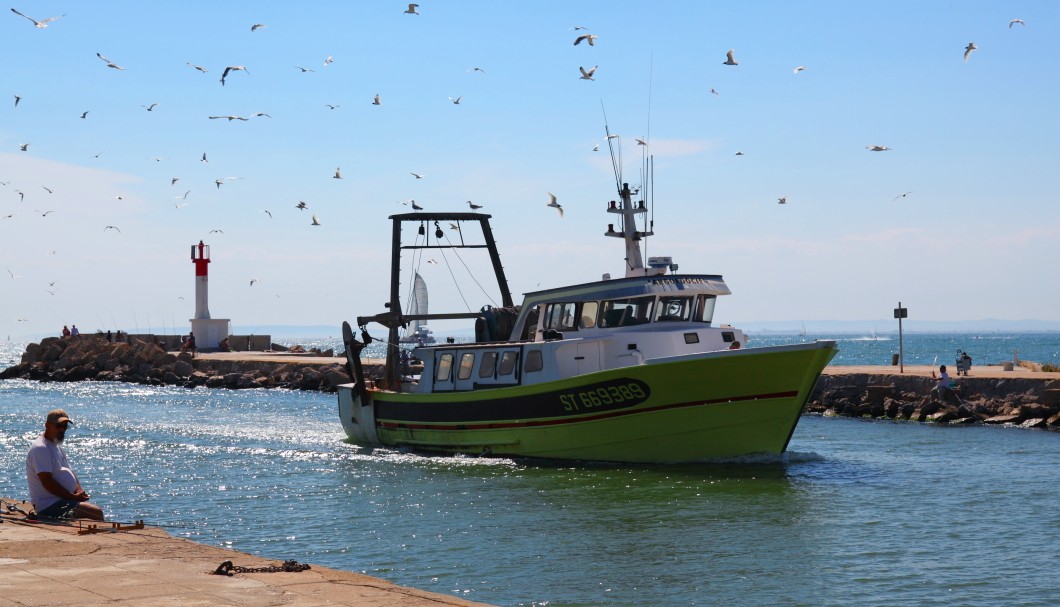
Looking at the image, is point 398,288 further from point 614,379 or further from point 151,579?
point 151,579

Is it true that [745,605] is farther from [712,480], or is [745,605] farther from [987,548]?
[712,480]

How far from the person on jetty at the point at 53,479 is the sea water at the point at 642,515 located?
9.64 ft

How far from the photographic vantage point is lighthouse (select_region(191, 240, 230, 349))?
243 ft

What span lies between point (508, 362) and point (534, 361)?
0.81 m

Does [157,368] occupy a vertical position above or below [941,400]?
below

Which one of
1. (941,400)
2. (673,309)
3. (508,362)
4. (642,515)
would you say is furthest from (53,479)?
(941,400)

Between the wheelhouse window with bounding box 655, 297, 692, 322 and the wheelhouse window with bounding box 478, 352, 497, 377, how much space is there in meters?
3.74

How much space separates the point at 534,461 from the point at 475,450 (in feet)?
5.66

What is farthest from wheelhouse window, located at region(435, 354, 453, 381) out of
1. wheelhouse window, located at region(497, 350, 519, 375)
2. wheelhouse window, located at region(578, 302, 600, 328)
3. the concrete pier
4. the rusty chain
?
the rusty chain

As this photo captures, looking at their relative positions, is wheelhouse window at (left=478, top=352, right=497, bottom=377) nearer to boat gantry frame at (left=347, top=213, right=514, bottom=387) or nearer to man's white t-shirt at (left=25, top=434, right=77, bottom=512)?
boat gantry frame at (left=347, top=213, right=514, bottom=387)

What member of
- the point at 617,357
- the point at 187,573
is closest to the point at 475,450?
the point at 617,357

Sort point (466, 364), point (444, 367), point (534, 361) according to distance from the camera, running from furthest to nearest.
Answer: point (444, 367)
point (466, 364)
point (534, 361)

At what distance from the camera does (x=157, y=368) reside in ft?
218

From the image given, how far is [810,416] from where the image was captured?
3616cm
